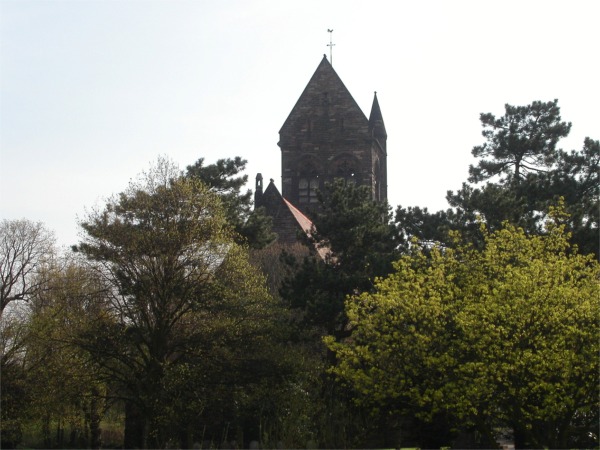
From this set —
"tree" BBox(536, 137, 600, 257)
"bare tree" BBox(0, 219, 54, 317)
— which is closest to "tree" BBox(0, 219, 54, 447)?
"bare tree" BBox(0, 219, 54, 317)

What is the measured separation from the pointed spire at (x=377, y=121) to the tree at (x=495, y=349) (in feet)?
118

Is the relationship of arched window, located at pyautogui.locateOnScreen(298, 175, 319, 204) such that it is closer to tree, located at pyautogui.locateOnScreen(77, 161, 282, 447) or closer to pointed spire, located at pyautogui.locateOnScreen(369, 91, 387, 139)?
pointed spire, located at pyautogui.locateOnScreen(369, 91, 387, 139)

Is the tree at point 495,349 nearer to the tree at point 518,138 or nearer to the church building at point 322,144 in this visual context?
the tree at point 518,138

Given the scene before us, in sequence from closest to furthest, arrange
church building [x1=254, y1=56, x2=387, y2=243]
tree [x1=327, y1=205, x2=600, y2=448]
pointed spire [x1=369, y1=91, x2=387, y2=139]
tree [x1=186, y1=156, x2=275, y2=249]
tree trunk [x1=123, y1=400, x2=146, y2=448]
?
1. tree [x1=327, y1=205, x2=600, y2=448]
2. tree trunk [x1=123, y1=400, x2=146, y2=448]
3. tree [x1=186, y1=156, x2=275, y2=249]
4. church building [x1=254, y1=56, x2=387, y2=243]
5. pointed spire [x1=369, y1=91, x2=387, y2=139]

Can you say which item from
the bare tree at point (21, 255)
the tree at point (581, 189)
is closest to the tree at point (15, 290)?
the bare tree at point (21, 255)

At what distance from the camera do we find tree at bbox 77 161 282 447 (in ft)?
83.0

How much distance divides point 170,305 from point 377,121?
116ft

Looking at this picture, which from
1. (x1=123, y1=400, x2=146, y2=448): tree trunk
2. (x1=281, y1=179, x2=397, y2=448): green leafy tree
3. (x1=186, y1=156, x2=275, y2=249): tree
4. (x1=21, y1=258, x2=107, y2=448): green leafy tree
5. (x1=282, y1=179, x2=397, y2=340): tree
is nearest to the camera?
(x1=21, y1=258, x2=107, y2=448): green leafy tree

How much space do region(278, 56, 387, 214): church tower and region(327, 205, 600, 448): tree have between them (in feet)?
97.4

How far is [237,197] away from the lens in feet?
127

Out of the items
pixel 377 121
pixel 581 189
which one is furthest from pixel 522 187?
pixel 377 121

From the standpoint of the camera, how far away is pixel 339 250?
102 ft

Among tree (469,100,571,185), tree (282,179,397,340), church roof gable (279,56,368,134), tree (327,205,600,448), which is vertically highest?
church roof gable (279,56,368,134)

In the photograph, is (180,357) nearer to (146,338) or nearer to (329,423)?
(146,338)
